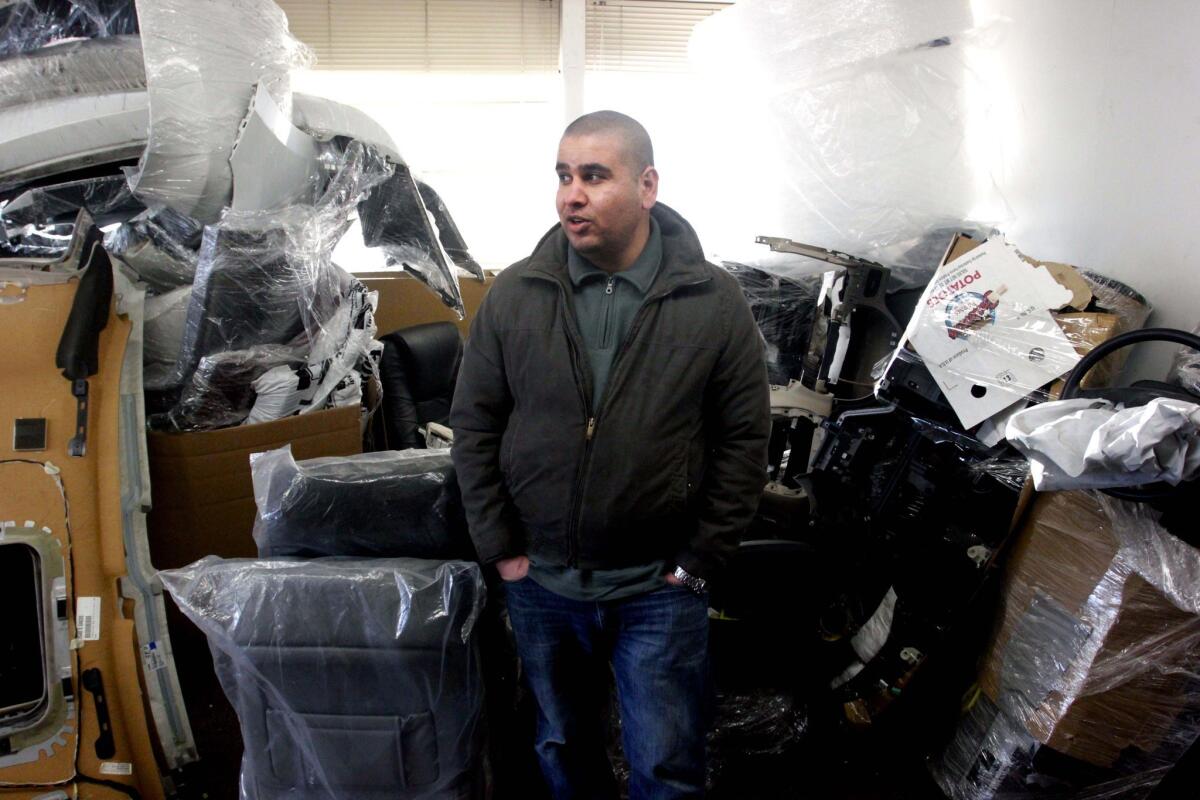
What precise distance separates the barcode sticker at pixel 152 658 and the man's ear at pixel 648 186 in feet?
4.56

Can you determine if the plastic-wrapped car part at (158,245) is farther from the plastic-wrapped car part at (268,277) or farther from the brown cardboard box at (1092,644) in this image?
the brown cardboard box at (1092,644)

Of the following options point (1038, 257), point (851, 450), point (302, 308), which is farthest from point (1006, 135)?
point (302, 308)

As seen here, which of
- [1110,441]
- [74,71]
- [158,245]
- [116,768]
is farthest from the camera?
[158,245]

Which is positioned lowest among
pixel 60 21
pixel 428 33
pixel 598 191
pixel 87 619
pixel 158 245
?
pixel 87 619

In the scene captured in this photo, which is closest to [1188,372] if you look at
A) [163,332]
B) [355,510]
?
[355,510]

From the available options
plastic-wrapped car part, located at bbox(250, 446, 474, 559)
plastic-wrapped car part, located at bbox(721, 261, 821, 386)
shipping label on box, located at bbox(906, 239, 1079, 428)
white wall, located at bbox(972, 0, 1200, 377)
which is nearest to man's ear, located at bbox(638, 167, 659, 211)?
plastic-wrapped car part, located at bbox(250, 446, 474, 559)

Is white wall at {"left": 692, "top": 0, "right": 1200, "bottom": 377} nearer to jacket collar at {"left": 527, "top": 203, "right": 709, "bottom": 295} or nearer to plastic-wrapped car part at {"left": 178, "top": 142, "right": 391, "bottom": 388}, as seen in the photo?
jacket collar at {"left": 527, "top": 203, "right": 709, "bottom": 295}

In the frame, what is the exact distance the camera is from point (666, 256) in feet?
3.72

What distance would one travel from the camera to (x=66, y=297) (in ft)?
4.65

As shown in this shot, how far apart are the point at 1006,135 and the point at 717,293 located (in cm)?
149

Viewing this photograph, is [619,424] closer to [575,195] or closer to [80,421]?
[575,195]

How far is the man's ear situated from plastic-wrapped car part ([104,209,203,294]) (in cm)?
138

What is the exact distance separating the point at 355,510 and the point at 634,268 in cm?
67

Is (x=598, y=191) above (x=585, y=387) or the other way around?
above
